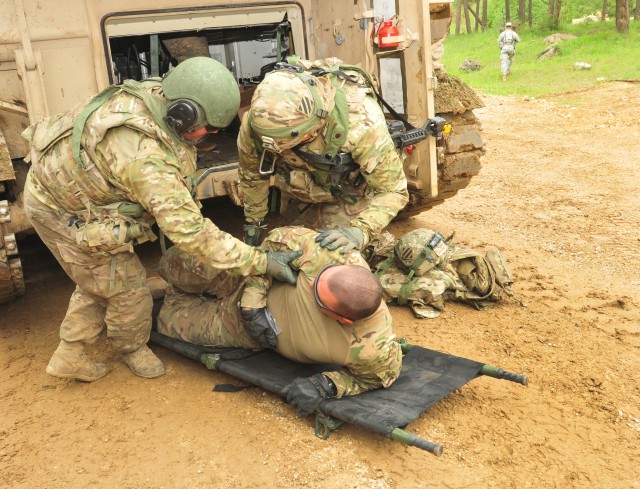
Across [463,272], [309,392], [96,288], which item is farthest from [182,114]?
[463,272]

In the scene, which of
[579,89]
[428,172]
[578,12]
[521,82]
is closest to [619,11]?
[521,82]

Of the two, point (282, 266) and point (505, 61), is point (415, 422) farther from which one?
point (505, 61)

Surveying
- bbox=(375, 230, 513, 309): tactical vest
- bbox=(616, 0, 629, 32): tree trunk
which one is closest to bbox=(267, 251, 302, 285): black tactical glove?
bbox=(375, 230, 513, 309): tactical vest

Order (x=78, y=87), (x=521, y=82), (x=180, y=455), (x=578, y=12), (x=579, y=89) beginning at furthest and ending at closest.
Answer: (x=578, y=12) → (x=521, y=82) → (x=579, y=89) → (x=78, y=87) → (x=180, y=455)

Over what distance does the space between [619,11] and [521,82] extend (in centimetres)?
481

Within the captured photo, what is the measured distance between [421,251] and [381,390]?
57.5 inches

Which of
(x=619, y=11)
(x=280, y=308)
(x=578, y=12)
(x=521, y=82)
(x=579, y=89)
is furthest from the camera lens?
(x=578, y=12)

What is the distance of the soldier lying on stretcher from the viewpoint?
3146 millimetres

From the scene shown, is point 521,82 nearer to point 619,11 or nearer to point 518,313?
point 619,11

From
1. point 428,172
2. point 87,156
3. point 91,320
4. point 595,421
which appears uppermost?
point 87,156

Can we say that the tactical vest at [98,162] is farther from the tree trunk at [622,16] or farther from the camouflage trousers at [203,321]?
the tree trunk at [622,16]

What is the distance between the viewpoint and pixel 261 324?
11.8 ft

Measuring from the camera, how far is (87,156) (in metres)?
3.42

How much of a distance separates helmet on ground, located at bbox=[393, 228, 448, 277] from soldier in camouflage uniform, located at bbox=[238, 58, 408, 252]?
18.2 inches
